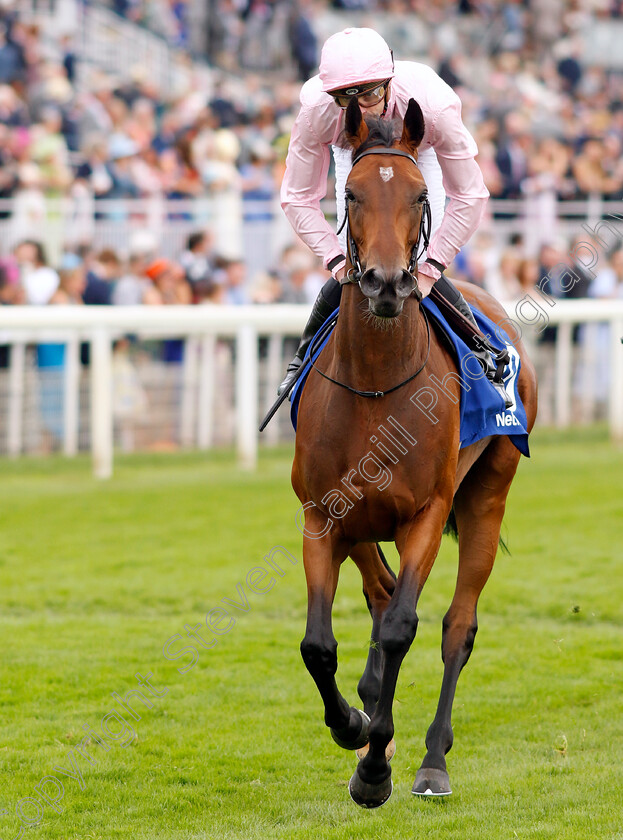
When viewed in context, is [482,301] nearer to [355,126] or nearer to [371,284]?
[355,126]

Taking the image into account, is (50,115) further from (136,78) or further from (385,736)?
(385,736)

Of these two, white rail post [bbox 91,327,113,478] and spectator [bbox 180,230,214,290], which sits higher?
spectator [bbox 180,230,214,290]

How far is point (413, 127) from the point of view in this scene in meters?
4.05

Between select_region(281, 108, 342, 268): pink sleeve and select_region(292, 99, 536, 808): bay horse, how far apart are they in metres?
0.27

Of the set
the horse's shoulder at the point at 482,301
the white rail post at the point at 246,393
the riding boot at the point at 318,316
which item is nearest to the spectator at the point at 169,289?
the white rail post at the point at 246,393

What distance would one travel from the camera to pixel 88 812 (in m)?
4.00

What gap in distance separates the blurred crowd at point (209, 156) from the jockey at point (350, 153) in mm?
6572

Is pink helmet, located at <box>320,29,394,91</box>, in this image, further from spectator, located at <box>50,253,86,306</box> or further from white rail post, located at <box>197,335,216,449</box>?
spectator, located at <box>50,253,86,306</box>

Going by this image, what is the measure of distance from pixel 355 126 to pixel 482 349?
1.07 m

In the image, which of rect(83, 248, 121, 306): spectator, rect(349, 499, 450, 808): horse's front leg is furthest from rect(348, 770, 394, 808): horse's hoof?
rect(83, 248, 121, 306): spectator

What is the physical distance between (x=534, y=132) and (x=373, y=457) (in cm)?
1418

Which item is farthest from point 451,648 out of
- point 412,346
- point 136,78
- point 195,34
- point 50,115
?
point 195,34

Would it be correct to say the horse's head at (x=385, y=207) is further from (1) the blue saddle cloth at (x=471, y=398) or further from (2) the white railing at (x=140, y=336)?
(2) the white railing at (x=140, y=336)

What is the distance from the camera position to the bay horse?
3.89 m
